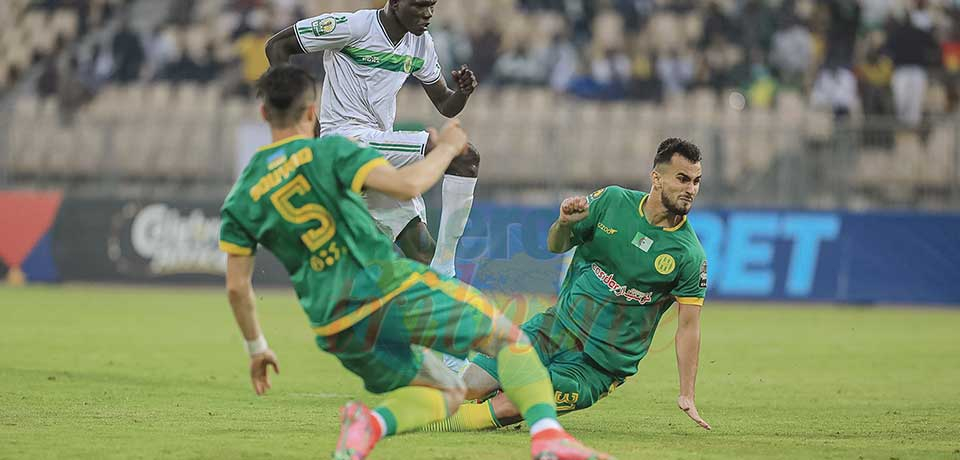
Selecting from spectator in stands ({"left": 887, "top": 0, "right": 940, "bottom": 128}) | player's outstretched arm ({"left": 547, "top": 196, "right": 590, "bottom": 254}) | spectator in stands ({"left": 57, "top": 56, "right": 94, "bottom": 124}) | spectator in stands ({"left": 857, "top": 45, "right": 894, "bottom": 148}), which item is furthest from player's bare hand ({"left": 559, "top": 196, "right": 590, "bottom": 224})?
spectator in stands ({"left": 57, "top": 56, "right": 94, "bottom": 124})

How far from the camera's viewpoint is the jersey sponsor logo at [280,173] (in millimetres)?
6191

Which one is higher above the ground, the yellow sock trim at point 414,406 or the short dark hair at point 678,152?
the short dark hair at point 678,152

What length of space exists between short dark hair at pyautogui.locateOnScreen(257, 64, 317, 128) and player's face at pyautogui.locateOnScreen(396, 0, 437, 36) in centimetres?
300

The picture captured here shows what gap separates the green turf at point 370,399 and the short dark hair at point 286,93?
6.28ft

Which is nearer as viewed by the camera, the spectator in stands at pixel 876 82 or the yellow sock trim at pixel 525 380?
the yellow sock trim at pixel 525 380

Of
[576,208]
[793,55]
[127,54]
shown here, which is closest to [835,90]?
[793,55]

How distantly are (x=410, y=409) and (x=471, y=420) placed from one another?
203 cm

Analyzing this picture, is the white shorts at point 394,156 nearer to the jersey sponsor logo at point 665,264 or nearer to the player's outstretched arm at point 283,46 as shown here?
the player's outstretched arm at point 283,46

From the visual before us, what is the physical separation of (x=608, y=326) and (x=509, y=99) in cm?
1533

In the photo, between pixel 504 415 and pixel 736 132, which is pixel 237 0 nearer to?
pixel 736 132

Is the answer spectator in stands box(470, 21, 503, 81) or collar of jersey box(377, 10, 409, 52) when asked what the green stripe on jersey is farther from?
spectator in stands box(470, 21, 503, 81)

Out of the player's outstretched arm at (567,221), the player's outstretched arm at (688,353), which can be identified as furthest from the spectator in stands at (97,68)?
the player's outstretched arm at (688,353)

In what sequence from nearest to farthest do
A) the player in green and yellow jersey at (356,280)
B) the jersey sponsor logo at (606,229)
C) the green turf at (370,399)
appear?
the player in green and yellow jersey at (356,280), the green turf at (370,399), the jersey sponsor logo at (606,229)

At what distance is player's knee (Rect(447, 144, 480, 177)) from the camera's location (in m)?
9.38
